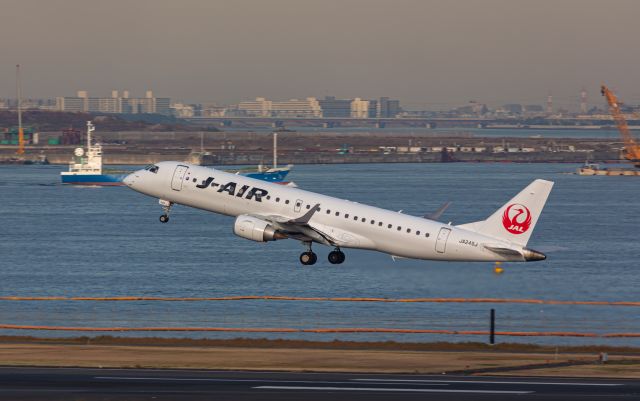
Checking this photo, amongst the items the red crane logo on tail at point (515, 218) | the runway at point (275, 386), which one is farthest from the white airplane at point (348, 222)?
the runway at point (275, 386)

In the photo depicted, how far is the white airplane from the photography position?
7100 centimetres

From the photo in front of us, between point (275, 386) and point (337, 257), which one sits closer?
point (275, 386)

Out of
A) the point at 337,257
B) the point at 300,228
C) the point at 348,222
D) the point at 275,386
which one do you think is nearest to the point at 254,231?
the point at 300,228

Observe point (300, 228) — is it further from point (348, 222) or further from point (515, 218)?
point (515, 218)

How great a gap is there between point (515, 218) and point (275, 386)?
31282 mm

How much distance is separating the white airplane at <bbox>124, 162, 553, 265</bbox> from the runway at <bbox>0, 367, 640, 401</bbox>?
25.5 m

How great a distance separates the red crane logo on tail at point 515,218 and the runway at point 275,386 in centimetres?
2548

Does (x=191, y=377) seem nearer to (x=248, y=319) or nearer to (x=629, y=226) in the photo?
(x=248, y=319)

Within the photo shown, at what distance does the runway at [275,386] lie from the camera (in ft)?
134

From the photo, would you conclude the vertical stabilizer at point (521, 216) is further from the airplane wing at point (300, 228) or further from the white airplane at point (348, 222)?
the airplane wing at point (300, 228)

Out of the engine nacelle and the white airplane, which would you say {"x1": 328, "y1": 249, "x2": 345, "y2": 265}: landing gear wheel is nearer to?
the white airplane

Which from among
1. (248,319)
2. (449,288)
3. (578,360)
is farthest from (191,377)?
(248,319)

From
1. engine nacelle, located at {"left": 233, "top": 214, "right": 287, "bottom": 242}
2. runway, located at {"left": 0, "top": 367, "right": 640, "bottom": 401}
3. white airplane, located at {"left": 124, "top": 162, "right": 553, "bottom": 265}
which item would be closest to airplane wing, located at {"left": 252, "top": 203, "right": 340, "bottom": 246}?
white airplane, located at {"left": 124, "top": 162, "right": 553, "bottom": 265}

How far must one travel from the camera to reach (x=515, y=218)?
7081 cm
